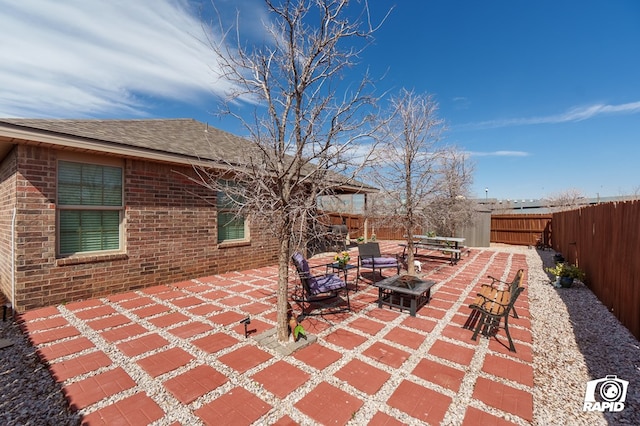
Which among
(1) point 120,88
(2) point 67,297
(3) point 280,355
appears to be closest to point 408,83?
(3) point 280,355

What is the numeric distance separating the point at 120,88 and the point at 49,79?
5.13 feet

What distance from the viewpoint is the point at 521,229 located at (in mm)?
16922

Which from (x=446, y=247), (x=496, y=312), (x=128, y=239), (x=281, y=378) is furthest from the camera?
(x=446, y=247)

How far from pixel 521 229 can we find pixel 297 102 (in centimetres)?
1911

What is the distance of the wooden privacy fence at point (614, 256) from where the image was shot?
165 inches

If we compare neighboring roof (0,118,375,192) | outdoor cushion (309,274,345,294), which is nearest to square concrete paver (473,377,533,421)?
outdoor cushion (309,274,345,294)

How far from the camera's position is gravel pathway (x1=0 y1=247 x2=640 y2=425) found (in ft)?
7.82

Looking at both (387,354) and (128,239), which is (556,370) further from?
(128,239)

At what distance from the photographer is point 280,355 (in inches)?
134

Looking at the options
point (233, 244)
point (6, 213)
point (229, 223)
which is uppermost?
point (6, 213)

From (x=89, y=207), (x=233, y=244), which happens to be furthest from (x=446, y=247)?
(x=89, y=207)

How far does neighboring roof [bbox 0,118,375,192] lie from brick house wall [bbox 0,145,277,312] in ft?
1.63

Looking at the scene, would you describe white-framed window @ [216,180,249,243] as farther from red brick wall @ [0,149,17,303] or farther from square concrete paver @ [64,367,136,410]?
square concrete paver @ [64,367,136,410]

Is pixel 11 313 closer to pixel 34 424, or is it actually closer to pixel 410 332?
pixel 34 424
